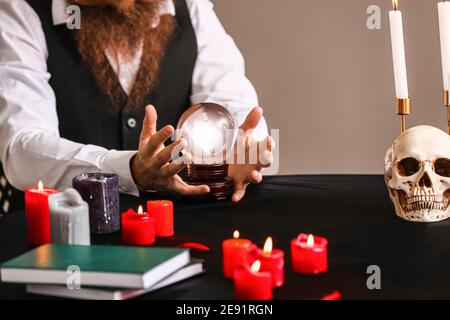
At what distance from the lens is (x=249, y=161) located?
195 cm

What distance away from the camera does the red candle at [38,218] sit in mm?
1481

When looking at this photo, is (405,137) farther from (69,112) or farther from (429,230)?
(69,112)

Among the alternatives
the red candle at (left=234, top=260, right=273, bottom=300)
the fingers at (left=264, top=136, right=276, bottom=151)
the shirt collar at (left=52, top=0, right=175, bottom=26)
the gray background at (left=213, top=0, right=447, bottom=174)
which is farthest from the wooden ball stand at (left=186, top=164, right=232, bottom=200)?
the gray background at (left=213, top=0, right=447, bottom=174)

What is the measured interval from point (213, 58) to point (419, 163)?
1.29 meters

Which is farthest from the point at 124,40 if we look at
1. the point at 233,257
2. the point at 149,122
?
the point at 233,257

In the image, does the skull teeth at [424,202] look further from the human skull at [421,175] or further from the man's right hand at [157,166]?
the man's right hand at [157,166]

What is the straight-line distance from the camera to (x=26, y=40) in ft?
8.18

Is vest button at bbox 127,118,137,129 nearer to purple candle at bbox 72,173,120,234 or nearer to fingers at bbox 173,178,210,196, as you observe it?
fingers at bbox 173,178,210,196

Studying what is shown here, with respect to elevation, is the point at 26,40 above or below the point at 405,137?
above

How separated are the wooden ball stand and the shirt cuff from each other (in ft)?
0.56

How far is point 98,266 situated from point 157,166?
69cm

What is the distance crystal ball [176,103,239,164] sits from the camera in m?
1.83

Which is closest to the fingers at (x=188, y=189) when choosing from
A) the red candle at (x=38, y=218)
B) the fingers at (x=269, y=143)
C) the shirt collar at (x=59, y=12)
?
the fingers at (x=269, y=143)
